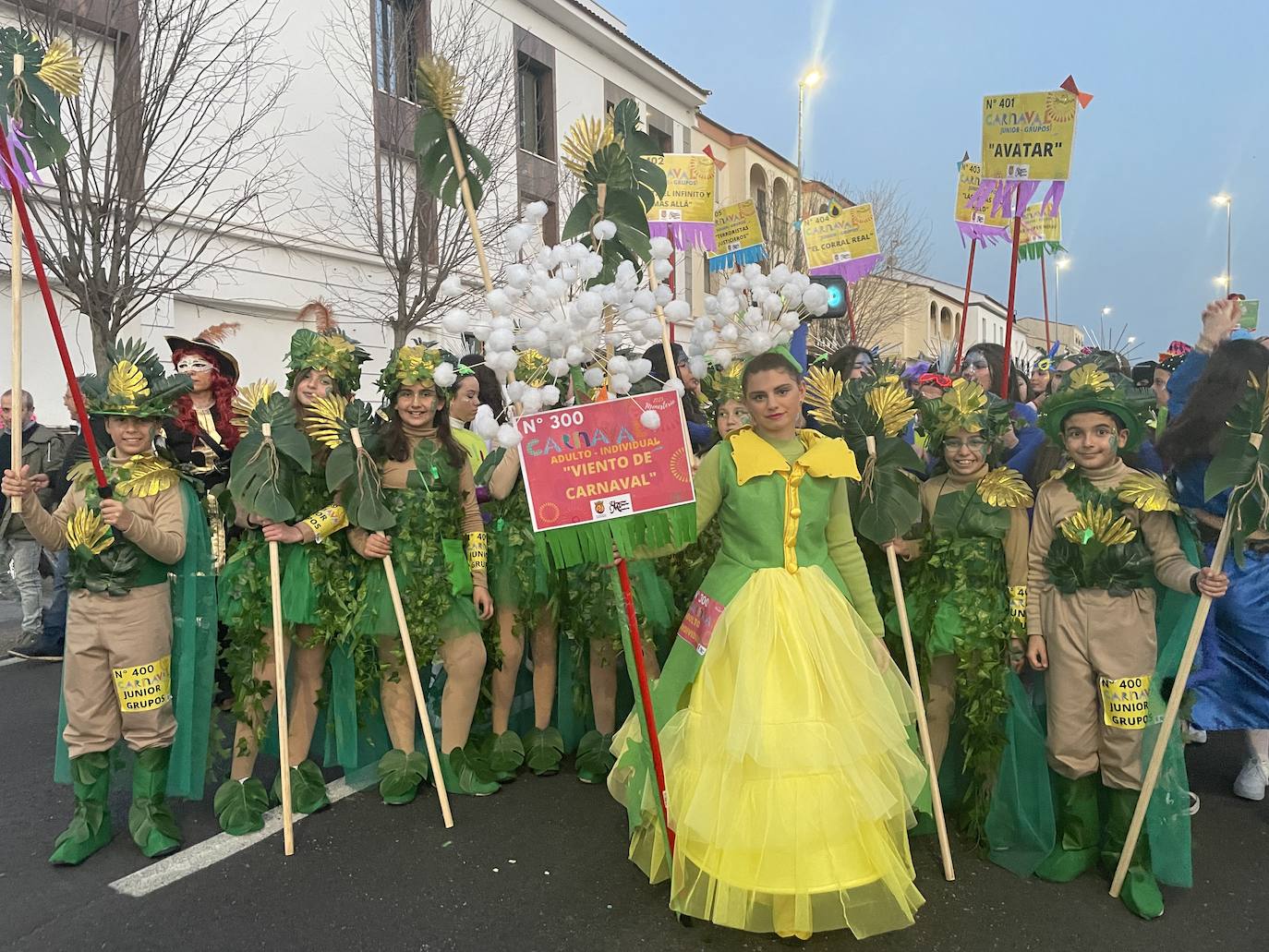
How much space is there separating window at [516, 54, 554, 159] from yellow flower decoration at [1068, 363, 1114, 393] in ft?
49.4

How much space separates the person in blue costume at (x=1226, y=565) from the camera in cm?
359

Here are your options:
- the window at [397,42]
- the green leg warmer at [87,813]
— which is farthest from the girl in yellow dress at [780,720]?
the window at [397,42]

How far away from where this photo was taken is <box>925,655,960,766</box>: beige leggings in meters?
3.65

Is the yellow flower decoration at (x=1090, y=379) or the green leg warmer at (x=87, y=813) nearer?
the yellow flower decoration at (x=1090, y=379)

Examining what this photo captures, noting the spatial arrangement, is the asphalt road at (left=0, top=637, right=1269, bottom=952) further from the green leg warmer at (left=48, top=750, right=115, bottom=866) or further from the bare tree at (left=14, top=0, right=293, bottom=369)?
the bare tree at (left=14, top=0, right=293, bottom=369)

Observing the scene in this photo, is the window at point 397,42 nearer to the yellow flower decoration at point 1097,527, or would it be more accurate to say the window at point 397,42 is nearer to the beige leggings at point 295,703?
the beige leggings at point 295,703

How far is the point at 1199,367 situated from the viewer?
13.3 ft

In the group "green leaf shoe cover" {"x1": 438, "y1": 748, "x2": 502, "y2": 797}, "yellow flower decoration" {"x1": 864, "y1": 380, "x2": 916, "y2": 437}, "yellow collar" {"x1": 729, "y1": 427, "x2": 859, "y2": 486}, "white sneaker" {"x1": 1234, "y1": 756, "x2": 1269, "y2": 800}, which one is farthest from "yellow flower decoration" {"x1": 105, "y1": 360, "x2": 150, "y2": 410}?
"white sneaker" {"x1": 1234, "y1": 756, "x2": 1269, "y2": 800}

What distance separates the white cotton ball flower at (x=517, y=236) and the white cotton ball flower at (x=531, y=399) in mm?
441

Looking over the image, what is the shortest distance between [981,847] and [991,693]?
0.64 m

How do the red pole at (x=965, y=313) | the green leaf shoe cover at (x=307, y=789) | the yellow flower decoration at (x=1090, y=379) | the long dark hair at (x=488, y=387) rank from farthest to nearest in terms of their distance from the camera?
the red pole at (x=965, y=313)
the long dark hair at (x=488, y=387)
the green leaf shoe cover at (x=307, y=789)
the yellow flower decoration at (x=1090, y=379)

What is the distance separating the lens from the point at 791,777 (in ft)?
8.71

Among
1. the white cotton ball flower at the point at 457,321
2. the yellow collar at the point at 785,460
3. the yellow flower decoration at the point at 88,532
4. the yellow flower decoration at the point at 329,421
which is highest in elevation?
the white cotton ball flower at the point at 457,321

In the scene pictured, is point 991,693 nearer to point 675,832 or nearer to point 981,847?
point 981,847
